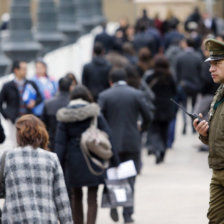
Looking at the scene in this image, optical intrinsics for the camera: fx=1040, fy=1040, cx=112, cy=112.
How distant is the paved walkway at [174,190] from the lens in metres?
11.3

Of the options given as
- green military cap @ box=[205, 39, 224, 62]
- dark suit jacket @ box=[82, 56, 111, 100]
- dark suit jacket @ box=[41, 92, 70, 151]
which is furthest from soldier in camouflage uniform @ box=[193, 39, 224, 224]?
dark suit jacket @ box=[82, 56, 111, 100]

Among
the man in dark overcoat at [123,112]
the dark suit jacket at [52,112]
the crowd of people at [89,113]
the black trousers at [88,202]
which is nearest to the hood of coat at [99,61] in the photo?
the crowd of people at [89,113]

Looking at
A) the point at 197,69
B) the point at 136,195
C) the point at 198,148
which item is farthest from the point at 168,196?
the point at 197,69

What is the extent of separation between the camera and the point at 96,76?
53.2 ft

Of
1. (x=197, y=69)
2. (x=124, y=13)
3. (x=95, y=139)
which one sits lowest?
(x=124, y=13)

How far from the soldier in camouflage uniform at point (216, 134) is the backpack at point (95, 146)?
2.33 m

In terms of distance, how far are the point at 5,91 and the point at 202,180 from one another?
2887 millimetres

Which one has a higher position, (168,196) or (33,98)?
(33,98)

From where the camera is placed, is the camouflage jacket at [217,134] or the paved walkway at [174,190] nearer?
the camouflage jacket at [217,134]

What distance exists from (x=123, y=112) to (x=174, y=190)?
7.04 ft

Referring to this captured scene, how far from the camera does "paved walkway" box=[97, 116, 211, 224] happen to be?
11.3 meters

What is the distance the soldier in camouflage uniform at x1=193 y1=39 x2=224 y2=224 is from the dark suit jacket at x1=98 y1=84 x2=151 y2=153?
3.96 meters

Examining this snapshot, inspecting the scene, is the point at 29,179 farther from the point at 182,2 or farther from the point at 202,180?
the point at 182,2

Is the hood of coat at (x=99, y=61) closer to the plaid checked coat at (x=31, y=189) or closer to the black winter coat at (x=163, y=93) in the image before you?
the black winter coat at (x=163, y=93)
